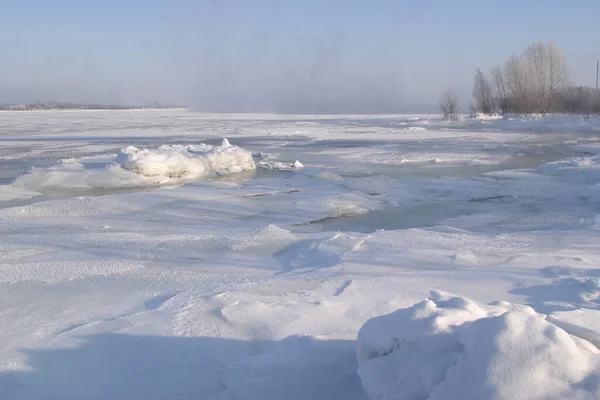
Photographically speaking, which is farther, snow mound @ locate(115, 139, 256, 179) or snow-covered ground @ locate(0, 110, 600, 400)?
snow mound @ locate(115, 139, 256, 179)

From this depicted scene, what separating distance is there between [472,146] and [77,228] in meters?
15.3

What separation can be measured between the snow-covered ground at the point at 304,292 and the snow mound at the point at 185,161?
5.89 ft

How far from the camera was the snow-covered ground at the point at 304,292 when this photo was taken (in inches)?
91.8

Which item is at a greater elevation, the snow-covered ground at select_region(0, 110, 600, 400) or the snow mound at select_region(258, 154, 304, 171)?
the snow mound at select_region(258, 154, 304, 171)

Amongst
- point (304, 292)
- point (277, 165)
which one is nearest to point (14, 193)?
point (277, 165)

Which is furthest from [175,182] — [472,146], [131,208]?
[472,146]

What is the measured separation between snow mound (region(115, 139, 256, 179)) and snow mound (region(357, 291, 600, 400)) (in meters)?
10.1

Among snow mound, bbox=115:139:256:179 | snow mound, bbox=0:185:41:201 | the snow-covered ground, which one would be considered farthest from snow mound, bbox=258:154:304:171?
snow mound, bbox=0:185:41:201

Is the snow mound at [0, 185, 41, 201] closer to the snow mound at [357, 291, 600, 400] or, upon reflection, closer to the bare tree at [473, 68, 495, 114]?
the snow mound at [357, 291, 600, 400]

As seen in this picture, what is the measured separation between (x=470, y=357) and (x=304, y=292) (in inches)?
82.0

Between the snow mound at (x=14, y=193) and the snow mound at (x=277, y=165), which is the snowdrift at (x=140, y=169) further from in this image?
the snow mound at (x=277, y=165)

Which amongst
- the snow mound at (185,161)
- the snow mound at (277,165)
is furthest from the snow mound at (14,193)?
the snow mound at (277,165)

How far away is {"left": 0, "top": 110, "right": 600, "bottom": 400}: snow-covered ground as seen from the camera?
2.33m

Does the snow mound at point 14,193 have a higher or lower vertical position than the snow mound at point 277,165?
lower
